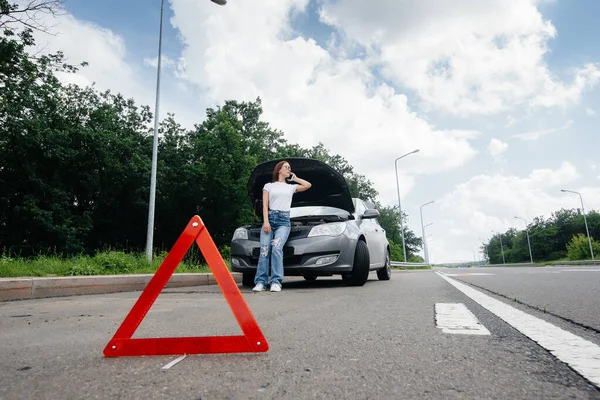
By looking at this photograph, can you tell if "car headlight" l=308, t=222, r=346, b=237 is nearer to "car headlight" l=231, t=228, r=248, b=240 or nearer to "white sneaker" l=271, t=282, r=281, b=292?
"white sneaker" l=271, t=282, r=281, b=292

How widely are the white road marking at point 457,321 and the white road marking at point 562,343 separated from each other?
22cm

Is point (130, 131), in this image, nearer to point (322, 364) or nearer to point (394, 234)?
point (322, 364)

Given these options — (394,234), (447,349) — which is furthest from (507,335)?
(394,234)

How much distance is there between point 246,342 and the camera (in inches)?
74.4

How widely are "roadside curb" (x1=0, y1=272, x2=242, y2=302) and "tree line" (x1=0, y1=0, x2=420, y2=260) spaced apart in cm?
1315

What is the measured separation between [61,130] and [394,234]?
5482 cm

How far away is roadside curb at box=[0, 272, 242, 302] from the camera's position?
4.99 meters

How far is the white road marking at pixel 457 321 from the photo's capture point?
2.33 metres

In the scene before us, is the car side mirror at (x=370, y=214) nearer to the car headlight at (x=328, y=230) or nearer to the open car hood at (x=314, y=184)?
the open car hood at (x=314, y=184)

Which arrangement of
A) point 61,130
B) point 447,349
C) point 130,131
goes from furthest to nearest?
point 130,131, point 61,130, point 447,349

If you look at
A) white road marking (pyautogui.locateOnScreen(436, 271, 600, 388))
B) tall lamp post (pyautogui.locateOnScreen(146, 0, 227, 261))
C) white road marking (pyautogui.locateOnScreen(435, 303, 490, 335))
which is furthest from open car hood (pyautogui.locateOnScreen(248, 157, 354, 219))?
tall lamp post (pyautogui.locateOnScreen(146, 0, 227, 261))

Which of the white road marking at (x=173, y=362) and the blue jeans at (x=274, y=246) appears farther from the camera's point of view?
the blue jeans at (x=274, y=246)

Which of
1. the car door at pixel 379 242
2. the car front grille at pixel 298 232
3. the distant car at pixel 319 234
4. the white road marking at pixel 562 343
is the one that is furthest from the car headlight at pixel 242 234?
the white road marking at pixel 562 343

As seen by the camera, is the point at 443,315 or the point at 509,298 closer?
the point at 443,315
